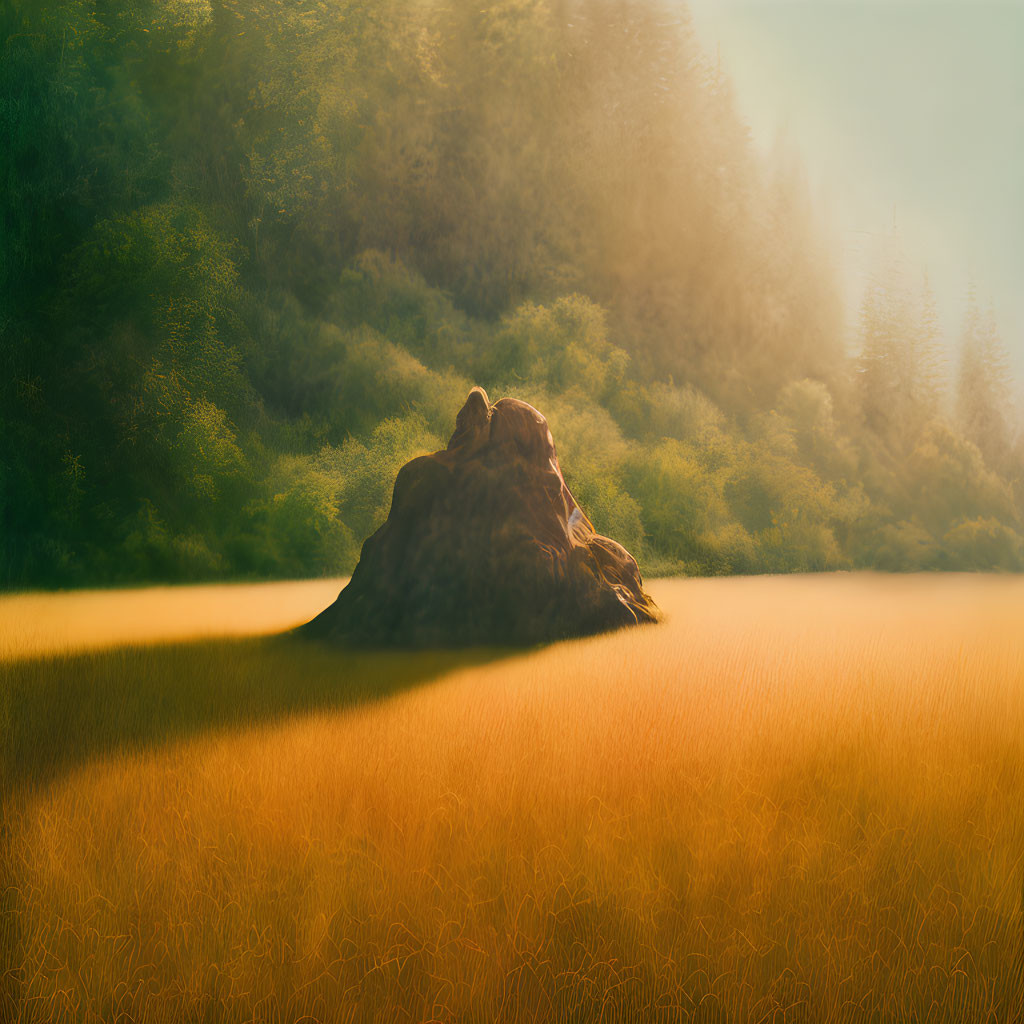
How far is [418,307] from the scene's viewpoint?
68.7 feet

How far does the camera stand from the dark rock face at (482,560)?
7.18 m

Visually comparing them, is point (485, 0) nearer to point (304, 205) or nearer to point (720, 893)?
point (304, 205)

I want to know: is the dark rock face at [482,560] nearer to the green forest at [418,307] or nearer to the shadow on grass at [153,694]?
the shadow on grass at [153,694]

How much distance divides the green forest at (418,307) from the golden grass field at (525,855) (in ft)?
36.1

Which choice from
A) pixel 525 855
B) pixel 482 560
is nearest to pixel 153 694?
pixel 482 560

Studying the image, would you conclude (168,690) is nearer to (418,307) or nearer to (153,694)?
(153,694)

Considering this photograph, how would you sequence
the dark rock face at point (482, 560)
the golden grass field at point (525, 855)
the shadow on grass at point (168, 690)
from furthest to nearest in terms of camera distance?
the dark rock face at point (482, 560) < the shadow on grass at point (168, 690) < the golden grass field at point (525, 855)

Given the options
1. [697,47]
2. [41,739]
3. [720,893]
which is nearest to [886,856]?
[720,893]

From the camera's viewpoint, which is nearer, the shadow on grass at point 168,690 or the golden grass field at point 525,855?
the golden grass field at point 525,855

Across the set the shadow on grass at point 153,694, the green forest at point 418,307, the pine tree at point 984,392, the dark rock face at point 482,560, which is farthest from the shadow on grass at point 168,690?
the pine tree at point 984,392

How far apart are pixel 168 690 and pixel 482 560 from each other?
2.98m

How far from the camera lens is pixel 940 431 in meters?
20.0

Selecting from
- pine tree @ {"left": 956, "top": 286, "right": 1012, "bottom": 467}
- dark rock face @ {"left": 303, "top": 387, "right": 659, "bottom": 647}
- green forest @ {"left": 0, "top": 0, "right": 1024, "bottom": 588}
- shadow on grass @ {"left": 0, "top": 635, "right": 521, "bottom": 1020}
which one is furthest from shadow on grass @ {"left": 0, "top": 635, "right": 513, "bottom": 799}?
pine tree @ {"left": 956, "top": 286, "right": 1012, "bottom": 467}

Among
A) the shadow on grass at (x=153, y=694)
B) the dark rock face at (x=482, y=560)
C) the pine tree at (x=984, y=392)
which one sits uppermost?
the pine tree at (x=984, y=392)
